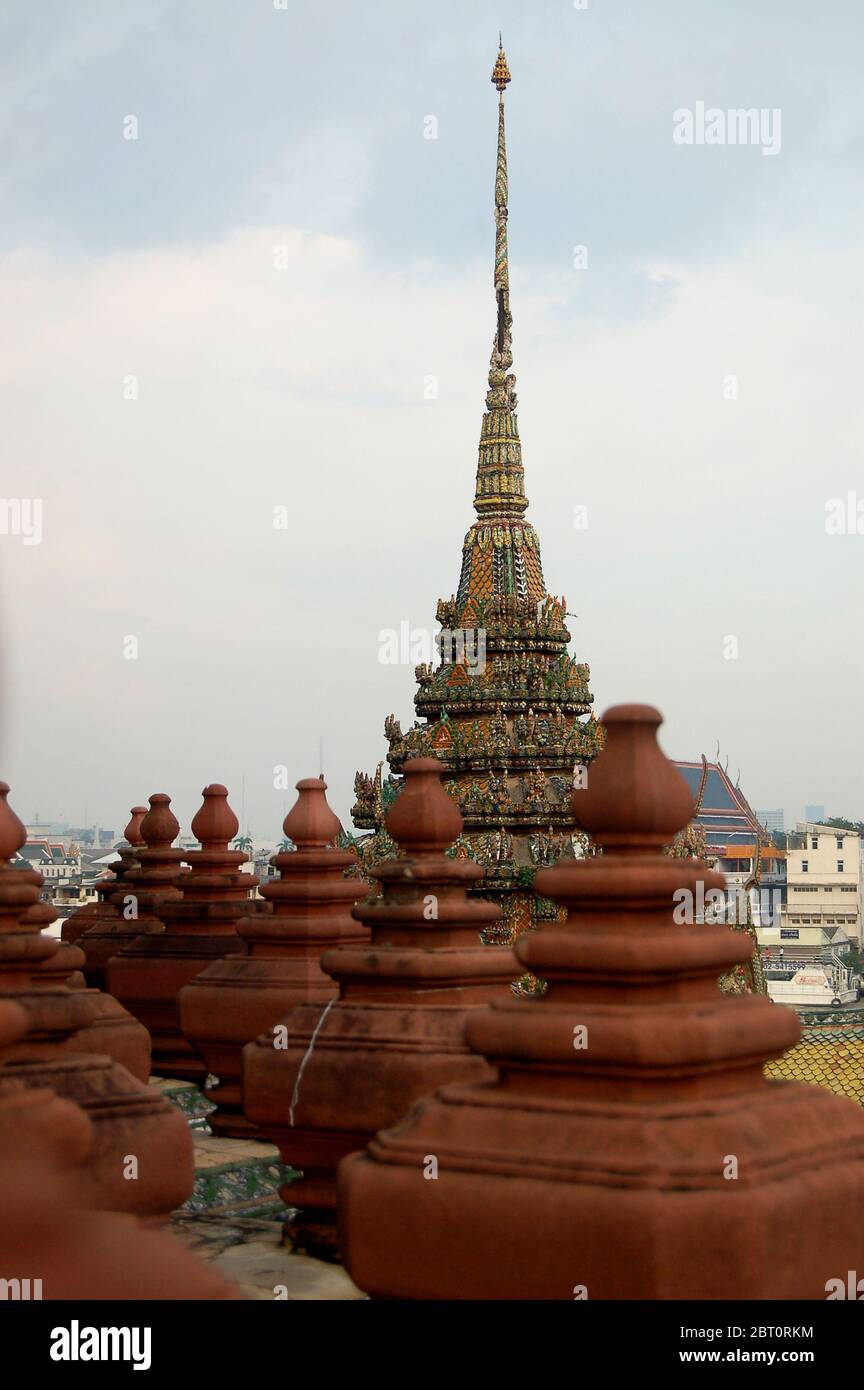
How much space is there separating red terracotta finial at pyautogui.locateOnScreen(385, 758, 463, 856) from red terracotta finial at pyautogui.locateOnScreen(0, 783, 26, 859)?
62.9 inches

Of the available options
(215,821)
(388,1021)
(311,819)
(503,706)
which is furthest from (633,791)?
(503,706)

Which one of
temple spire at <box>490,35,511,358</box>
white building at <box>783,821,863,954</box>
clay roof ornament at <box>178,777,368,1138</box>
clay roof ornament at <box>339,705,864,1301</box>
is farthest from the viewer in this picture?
white building at <box>783,821,863,954</box>

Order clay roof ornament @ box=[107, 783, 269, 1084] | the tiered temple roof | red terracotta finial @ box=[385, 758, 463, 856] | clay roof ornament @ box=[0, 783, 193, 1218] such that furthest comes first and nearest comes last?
the tiered temple roof < clay roof ornament @ box=[107, 783, 269, 1084] < red terracotta finial @ box=[385, 758, 463, 856] < clay roof ornament @ box=[0, 783, 193, 1218]

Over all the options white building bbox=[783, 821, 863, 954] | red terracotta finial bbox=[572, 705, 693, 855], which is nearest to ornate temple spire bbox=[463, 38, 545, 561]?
red terracotta finial bbox=[572, 705, 693, 855]

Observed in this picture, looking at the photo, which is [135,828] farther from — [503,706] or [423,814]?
[503,706]

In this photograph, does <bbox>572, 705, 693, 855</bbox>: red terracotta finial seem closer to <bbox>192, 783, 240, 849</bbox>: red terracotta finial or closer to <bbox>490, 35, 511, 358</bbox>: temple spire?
<bbox>192, 783, 240, 849</bbox>: red terracotta finial

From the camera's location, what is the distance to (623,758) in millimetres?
6242

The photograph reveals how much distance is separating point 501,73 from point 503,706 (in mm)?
12136

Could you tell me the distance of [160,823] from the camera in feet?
48.2

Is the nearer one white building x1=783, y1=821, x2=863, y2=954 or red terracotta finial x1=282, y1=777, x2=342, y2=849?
red terracotta finial x1=282, y1=777, x2=342, y2=849

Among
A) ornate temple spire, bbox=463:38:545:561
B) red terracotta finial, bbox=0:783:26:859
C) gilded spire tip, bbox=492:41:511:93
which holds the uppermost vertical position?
gilded spire tip, bbox=492:41:511:93

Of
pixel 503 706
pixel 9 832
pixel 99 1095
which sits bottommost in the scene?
pixel 99 1095

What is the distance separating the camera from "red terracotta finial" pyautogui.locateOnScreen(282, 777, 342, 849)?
1054cm

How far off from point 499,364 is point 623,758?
27.8 meters
